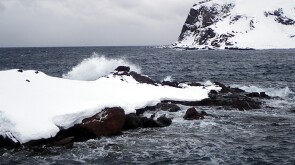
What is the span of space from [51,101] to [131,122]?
177 inches

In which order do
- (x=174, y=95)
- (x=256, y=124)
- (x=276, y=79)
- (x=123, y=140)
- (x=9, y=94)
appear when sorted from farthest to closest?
(x=276, y=79), (x=174, y=95), (x=256, y=124), (x=9, y=94), (x=123, y=140)

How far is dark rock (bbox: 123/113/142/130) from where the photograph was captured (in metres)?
19.0

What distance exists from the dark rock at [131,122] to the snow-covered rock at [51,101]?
793 mm

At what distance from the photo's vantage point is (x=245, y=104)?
83.9 ft

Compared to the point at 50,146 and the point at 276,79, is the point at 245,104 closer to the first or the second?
the point at 50,146

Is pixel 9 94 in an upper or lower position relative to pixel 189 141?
upper

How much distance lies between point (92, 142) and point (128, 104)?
507 centimetres

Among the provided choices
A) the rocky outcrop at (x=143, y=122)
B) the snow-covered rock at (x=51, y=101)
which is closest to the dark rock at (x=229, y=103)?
the snow-covered rock at (x=51, y=101)

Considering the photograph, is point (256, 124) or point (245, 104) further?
point (245, 104)

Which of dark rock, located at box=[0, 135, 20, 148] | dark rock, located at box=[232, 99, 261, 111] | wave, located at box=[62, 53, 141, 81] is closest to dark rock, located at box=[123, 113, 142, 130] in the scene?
dark rock, located at box=[0, 135, 20, 148]

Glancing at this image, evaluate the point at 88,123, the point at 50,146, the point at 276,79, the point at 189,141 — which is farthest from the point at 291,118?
the point at 276,79

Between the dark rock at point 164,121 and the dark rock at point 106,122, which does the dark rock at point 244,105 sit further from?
the dark rock at point 106,122

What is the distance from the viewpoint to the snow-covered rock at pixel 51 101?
52.1 feet

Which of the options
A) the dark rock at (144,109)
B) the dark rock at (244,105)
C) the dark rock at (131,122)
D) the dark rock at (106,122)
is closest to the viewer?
the dark rock at (106,122)
